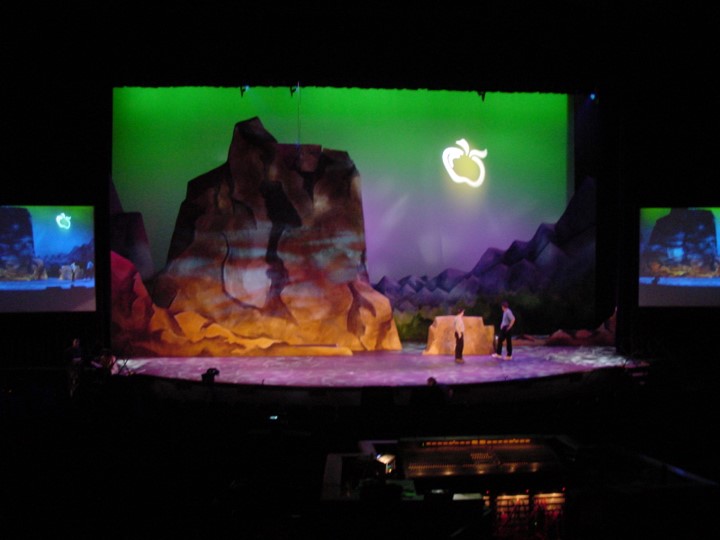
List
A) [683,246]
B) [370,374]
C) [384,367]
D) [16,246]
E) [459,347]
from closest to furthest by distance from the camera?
[370,374] < [384,367] < [459,347] < [16,246] < [683,246]

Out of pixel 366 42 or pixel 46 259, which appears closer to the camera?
pixel 366 42

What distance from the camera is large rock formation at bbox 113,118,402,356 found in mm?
10383

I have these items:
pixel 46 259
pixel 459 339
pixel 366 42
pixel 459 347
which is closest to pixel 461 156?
pixel 459 339

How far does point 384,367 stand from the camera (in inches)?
353

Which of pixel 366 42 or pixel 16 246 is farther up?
pixel 366 42

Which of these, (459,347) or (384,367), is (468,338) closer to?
(459,347)

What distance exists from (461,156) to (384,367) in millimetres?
4025

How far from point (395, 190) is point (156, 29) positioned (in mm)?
4767

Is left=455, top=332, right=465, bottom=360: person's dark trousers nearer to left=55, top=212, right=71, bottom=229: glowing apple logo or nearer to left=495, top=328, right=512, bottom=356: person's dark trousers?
left=495, top=328, right=512, bottom=356: person's dark trousers

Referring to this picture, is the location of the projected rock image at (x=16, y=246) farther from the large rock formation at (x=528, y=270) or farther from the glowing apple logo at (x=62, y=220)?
the large rock formation at (x=528, y=270)

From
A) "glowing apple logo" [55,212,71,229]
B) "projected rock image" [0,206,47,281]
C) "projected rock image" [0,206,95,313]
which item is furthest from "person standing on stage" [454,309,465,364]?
"projected rock image" [0,206,47,281]

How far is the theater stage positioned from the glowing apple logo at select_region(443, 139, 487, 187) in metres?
2.96

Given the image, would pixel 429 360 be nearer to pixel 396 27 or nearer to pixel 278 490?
pixel 396 27

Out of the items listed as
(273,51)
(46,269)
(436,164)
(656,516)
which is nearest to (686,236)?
(436,164)
